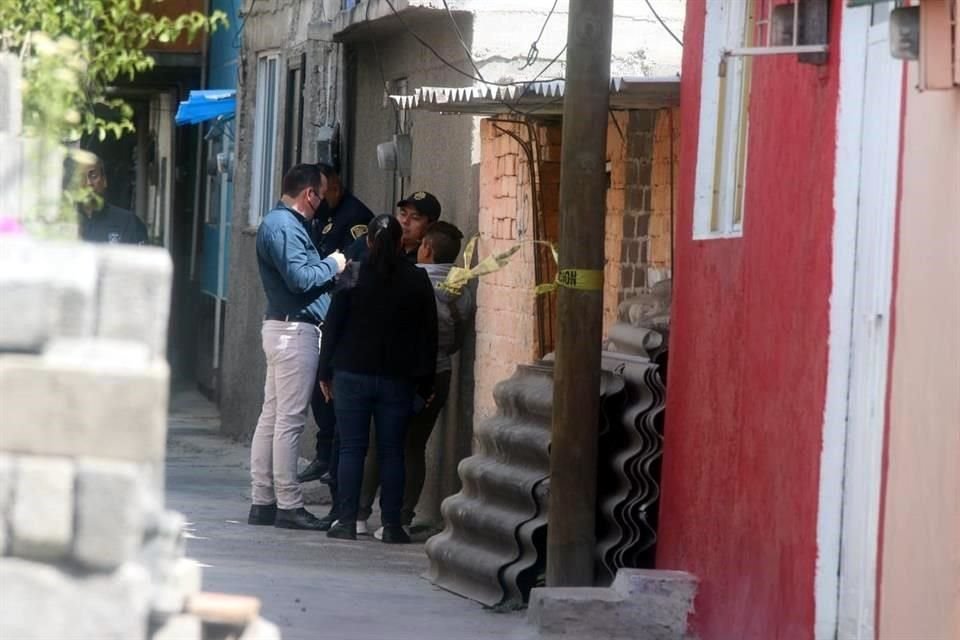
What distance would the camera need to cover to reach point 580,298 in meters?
8.10

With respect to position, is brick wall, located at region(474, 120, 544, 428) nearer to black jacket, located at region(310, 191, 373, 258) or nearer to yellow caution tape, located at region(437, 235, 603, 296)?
yellow caution tape, located at region(437, 235, 603, 296)

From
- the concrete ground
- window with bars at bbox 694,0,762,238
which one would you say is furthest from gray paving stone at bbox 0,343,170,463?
window with bars at bbox 694,0,762,238

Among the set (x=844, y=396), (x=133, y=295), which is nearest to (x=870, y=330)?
(x=844, y=396)

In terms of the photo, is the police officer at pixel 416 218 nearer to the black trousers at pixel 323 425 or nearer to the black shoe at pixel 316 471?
the black trousers at pixel 323 425

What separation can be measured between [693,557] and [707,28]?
2054mm

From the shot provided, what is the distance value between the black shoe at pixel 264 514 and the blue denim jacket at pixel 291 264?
3.80 ft

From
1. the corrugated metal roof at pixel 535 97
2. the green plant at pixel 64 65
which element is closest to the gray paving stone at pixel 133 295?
the green plant at pixel 64 65

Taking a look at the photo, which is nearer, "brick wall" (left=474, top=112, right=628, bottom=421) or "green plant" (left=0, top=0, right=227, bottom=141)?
"green plant" (left=0, top=0, right=227, bottom=141)

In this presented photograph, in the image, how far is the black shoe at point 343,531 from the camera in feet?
34.3

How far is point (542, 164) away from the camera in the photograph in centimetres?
1066

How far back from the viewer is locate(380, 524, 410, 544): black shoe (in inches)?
414

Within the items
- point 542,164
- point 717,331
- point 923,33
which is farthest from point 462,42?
point 923,33

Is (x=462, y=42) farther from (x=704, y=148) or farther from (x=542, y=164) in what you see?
(x=704, y=148)

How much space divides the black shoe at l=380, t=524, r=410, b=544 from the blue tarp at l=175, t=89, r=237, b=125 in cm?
845
